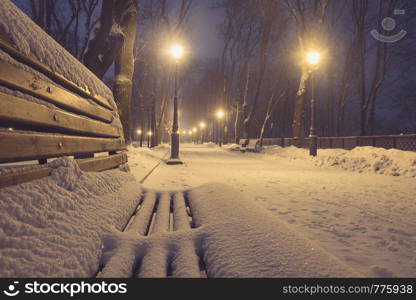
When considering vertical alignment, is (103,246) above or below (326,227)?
above

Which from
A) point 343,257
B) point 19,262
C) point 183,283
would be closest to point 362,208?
point 343,257

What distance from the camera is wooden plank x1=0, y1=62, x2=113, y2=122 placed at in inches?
65.7

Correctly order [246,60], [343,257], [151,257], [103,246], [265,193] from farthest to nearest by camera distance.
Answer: [246,60]
[265,193]
[343,257]
[103,246]
[151,257]

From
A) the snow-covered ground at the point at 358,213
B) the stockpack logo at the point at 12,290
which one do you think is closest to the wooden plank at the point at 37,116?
the stockpack logo at the point at 12,290

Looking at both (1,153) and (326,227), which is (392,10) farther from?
(1,153)

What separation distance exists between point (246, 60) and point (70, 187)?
23.8m

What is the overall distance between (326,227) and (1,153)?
125 inches

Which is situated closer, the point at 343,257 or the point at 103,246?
the point at 103,246

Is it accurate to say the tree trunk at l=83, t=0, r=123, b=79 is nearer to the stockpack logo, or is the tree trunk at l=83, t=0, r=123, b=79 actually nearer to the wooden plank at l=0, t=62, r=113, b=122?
the wooden plank at l=0, t=62, r=113, b=122

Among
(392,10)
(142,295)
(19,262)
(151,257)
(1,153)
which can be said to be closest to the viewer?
(19,262)

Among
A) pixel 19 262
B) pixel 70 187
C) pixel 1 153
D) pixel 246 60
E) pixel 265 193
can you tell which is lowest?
pixel 265 193

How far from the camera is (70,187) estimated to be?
2129mm

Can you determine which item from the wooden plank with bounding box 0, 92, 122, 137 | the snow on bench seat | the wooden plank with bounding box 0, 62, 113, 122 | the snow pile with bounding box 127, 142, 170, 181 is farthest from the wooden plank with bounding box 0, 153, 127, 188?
the snow pile with bounding box 127, 142, 170, 181

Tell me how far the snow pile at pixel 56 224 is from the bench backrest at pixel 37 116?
0.14 meters
